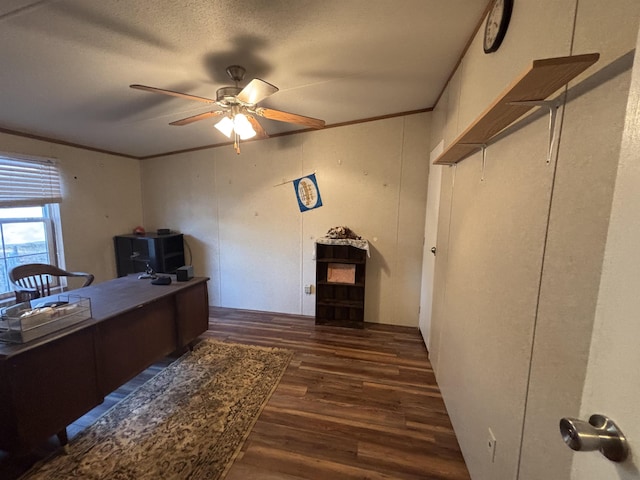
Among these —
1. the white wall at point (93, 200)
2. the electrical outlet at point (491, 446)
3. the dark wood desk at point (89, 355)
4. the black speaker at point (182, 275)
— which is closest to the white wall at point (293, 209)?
the white wall at point (93, 200)

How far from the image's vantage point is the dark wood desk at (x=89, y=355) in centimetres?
144

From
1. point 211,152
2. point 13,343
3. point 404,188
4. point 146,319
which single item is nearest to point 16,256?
point 146,319

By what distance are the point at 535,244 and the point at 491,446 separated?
1016 mm

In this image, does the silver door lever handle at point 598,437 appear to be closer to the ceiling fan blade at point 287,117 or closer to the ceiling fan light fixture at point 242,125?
the ceiling fan blade at point 287,117

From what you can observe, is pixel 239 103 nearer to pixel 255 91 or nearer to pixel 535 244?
pixel 255 91

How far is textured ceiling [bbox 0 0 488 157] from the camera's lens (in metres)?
1.40

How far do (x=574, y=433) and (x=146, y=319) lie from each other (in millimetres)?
2691

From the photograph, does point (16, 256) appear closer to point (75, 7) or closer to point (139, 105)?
point (139, 105)

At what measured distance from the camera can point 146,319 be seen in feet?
7.57

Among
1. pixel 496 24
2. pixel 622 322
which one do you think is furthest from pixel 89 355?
pixel 496 24

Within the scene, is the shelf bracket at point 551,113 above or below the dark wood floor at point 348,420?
above

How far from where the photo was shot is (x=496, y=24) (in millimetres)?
1378

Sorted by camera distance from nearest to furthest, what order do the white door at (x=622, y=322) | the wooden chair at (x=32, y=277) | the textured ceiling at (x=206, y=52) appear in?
1. the white door at (x=622, y=322)
2. the textured ceiling at (x=206, y=52)
3. the wooden chair at (x=32, y=277)

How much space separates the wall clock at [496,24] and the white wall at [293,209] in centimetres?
182
